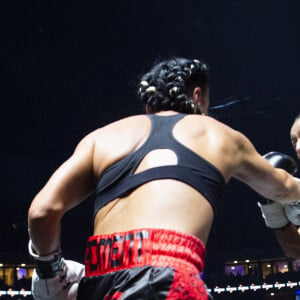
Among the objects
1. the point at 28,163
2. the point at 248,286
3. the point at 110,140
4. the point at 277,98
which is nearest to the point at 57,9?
the point at 277,98

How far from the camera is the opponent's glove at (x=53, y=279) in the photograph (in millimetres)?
1318

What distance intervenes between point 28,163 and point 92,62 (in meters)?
3.94

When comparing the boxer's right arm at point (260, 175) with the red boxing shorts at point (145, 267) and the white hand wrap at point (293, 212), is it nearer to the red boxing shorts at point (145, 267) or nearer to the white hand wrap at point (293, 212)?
the red boxing shorts at point (145, 267)

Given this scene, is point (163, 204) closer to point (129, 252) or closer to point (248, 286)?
point (129, 252)

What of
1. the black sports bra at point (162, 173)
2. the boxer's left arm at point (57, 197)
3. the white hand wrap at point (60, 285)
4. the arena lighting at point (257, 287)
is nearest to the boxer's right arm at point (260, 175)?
the black sports bra at point (162, 173)

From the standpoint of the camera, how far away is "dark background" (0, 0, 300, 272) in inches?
204

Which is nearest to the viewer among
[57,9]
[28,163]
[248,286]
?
[57,9]

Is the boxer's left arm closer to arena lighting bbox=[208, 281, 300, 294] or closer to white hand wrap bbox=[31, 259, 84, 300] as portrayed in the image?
white hand wrap bbox=[31, 259, 84, 300]

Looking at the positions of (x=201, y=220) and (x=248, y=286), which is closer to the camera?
(x=201, y=220)

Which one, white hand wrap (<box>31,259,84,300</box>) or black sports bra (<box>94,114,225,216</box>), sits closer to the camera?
black sports bra (<box>94,114,225,216</box>)

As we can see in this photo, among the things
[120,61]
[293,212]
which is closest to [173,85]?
[293,212]

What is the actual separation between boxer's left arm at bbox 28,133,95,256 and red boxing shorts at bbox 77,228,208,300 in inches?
4.7

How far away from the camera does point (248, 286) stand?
35.9 ft

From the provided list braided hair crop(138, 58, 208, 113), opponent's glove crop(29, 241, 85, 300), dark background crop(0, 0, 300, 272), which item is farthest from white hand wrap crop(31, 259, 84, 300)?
dark background crop(0, 0, 300, 272)
